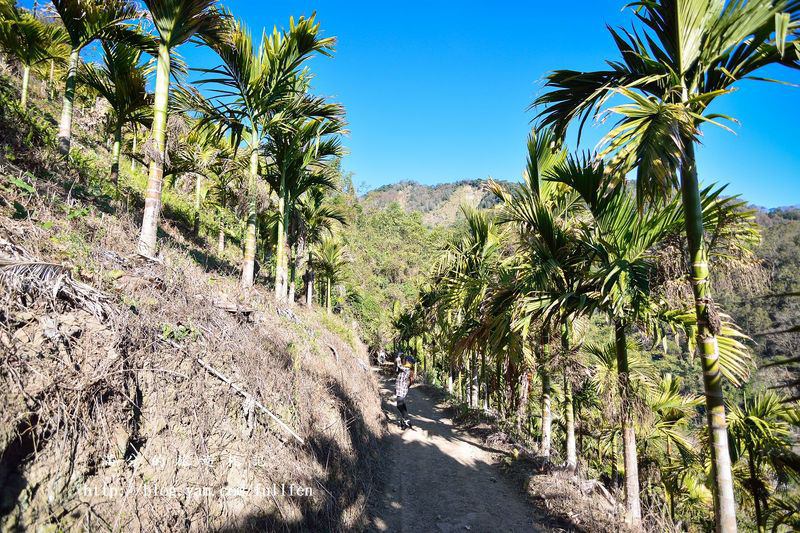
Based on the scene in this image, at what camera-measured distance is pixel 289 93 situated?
7.27 meters

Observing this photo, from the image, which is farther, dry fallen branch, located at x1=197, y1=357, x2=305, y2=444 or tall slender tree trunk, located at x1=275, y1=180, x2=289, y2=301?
tall slender tree trunk, located at x1=275, y1=180, x2=289, y2=301

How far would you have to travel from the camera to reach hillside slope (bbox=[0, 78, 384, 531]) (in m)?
2.08

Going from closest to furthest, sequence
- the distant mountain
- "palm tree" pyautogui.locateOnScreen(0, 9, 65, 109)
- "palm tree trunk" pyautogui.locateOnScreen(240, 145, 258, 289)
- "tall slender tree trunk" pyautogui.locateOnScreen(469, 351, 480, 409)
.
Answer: "palm tree trunk" pyautogui.locateOnScreen(240, 145, 258, 289), "palm tree" pyautogui.locateOnScreen(0, 9, 65, 109), "tall slender tree trunk" pyautogui.locateOnScreen(469, 351, 480, 409), the distant mountain

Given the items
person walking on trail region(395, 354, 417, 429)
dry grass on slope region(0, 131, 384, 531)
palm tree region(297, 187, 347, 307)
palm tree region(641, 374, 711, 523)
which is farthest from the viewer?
palm tree region(297, 187, 347, 307)

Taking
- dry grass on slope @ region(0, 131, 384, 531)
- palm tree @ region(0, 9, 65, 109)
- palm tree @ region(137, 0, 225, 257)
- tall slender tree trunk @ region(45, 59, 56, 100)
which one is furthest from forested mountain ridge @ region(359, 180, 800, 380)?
tall slender tree trunk @ region(45, 59, 56, 100)

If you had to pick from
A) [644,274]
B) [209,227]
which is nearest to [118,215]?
[644,274]

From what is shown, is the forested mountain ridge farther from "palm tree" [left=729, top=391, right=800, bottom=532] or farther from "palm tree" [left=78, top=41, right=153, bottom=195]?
"palm tree" [left=78, top=41, right=153, bottom=195]

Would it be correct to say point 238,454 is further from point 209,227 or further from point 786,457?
point 209,227

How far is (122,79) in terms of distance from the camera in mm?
7113

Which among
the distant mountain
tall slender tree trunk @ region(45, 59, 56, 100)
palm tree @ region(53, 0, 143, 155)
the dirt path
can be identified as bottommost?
the dirt path

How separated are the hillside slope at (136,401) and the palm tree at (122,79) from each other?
2.57m

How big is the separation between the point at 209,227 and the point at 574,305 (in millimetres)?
16204

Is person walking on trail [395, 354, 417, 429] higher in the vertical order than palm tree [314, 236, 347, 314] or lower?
lower

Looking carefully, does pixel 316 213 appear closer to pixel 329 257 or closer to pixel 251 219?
pixel 251 219
